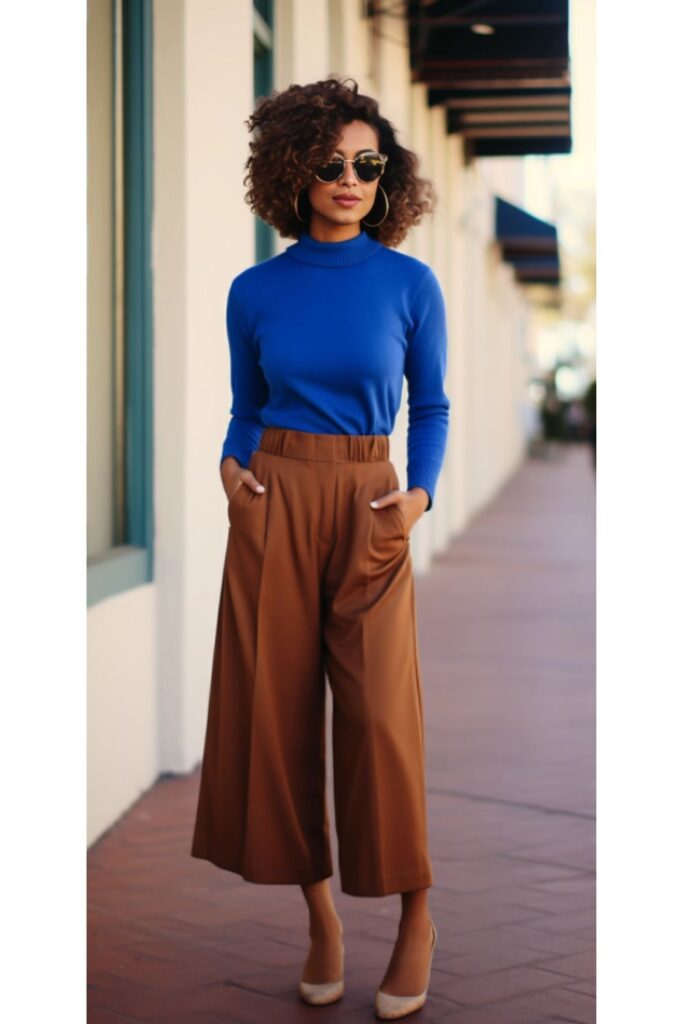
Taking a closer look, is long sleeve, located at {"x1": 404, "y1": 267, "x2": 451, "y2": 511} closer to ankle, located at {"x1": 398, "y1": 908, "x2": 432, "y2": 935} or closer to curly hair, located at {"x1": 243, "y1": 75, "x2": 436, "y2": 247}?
curly hair, located at {"x1": 243, "y1": 75, "x2": 436, "y2": 247}

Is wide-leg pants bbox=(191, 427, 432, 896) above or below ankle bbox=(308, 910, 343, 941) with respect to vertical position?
above

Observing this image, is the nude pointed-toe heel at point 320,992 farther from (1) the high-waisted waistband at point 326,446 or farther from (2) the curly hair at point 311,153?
(2) the curly hair at point 311,153

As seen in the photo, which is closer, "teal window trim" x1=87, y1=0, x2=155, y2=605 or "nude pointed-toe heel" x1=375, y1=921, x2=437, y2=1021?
"nude pointed-toe heel" x1=375, y1=921, x2=437, y2=1021

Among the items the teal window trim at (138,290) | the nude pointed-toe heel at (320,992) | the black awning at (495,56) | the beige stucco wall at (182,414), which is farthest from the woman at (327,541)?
the black awning at (495,56)

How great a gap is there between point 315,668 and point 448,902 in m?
1.25

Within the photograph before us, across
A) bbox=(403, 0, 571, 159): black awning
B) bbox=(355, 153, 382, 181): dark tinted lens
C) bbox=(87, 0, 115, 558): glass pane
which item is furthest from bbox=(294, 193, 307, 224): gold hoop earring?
bbox=(403, 0, 571, 159): black awning

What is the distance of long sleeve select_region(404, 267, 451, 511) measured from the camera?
330cm

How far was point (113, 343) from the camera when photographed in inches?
210

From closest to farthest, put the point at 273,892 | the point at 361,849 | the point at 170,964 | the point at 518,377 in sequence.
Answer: the point at 361,849 < the point at 170,964 < the point at 273,892 < the point at 518,377

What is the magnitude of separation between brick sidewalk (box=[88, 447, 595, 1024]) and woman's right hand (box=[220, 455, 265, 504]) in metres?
1.13

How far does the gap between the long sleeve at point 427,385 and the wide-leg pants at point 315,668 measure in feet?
0.25
